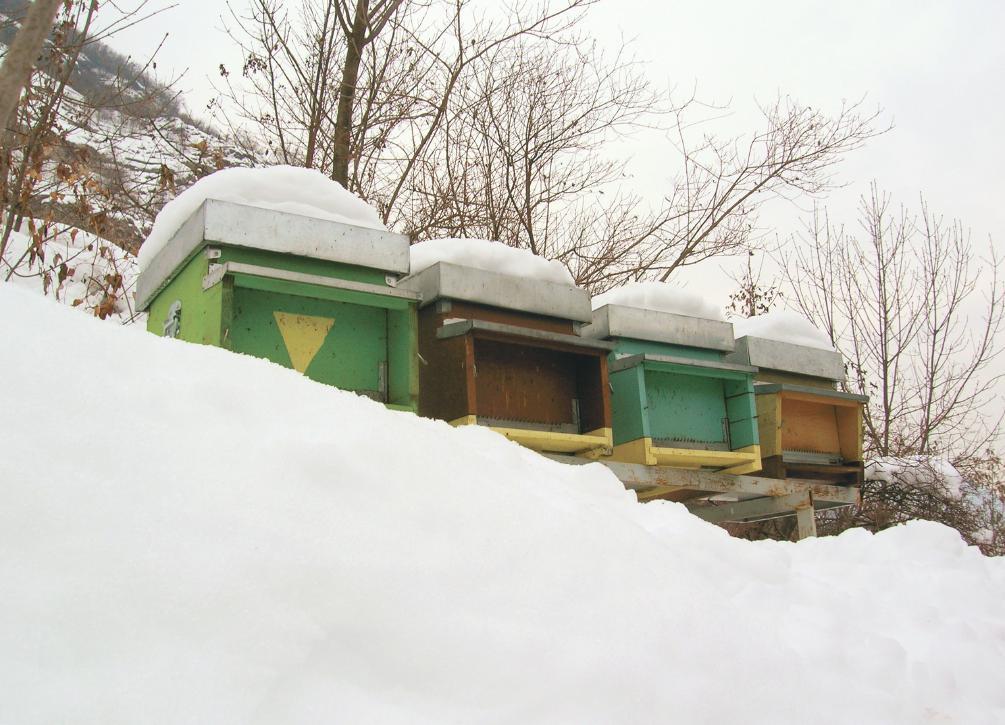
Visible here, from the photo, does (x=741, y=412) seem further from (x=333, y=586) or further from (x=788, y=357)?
(x=333, y=586)

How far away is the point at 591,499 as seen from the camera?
7.12ft

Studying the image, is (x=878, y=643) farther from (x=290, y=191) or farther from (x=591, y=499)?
(x=290, y=191)

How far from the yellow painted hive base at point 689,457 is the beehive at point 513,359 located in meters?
0.23

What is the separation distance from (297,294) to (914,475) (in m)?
Answer: 6.08

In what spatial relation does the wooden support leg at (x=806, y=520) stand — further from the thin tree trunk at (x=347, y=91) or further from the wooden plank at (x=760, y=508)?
the thin tree trunk at (x=347, y=91)

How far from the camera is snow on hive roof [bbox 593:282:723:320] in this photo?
4.79m

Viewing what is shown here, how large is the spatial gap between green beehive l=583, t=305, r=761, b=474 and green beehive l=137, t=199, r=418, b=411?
122cm

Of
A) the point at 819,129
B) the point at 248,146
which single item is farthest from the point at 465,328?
the point at 819,129

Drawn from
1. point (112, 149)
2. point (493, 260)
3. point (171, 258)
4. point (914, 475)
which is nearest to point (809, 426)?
point (493, 260)

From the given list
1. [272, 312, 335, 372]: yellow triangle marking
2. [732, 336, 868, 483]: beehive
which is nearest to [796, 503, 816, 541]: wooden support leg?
[732, 336, 868, 483]: beehive

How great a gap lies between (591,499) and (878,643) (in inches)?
28.8

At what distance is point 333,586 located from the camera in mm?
1346

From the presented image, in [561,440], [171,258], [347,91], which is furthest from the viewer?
[347,91]

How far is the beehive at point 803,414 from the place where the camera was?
4.94m
